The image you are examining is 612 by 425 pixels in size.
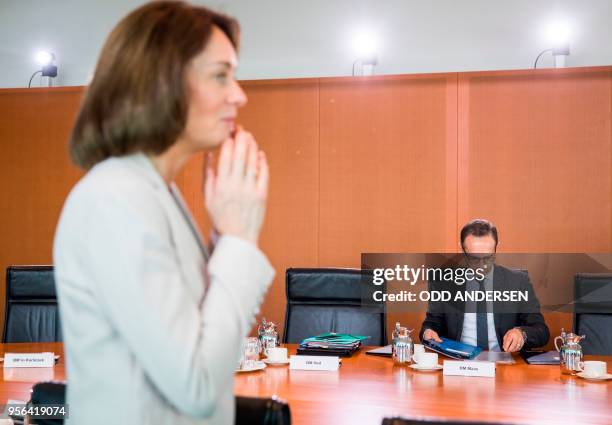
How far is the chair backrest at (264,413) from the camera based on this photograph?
129cm

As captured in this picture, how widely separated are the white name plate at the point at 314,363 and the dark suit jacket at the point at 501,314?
1.04 m

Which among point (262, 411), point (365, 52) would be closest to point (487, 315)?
point (365, 52)

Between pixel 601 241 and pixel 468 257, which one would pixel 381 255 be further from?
pixel 601 241

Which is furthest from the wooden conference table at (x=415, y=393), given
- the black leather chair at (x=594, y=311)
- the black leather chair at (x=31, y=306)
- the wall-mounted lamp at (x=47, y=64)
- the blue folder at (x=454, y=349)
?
the wall-mounted lamp at (x=47, y=64)

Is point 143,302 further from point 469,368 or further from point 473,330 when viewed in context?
point 473,330

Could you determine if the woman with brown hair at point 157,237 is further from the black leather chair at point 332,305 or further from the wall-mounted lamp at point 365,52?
the wall-mounted lamp at point 365,52

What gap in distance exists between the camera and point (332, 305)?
3.82 m

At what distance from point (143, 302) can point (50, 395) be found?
720mm

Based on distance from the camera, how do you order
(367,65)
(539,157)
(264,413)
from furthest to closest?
(367,65) → (539,157) → (264,413)

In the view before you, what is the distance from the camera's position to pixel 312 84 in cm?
532

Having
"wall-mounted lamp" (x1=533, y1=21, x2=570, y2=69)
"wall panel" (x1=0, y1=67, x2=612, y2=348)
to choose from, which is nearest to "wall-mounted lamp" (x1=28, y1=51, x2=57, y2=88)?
"wall panel" (x1=0, y1=67, x2=612, y2=348)

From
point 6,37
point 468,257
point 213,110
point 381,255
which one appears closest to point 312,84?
point 381,255

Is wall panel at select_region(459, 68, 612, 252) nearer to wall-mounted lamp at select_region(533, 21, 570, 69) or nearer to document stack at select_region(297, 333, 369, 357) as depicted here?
wall-mounted lamp at select_region(533, 21, 570, 69)

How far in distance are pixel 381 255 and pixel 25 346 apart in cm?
264
